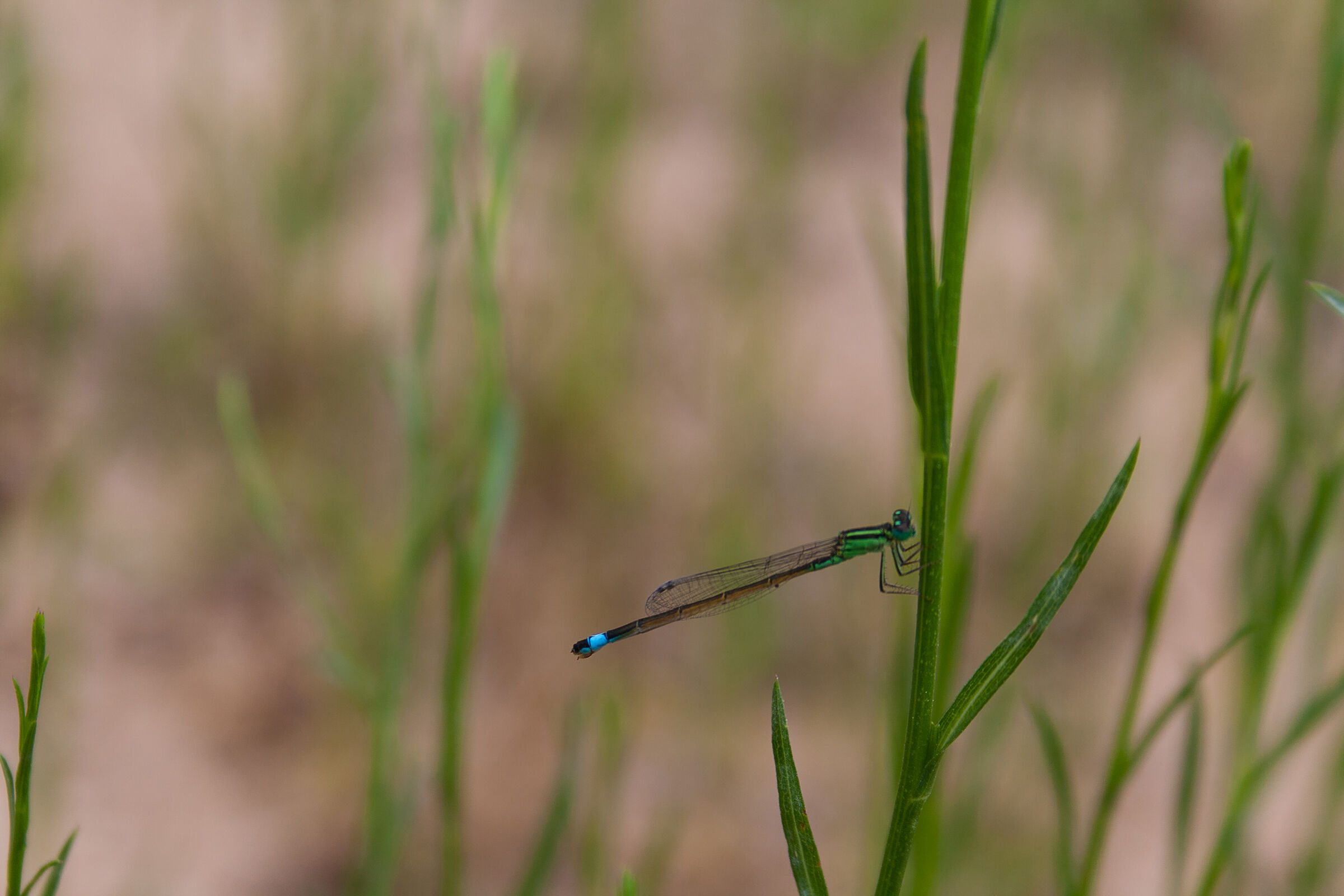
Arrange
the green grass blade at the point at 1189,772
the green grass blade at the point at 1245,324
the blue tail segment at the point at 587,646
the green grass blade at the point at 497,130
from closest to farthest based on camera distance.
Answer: the green grass blade at the point at 1245,324
the green grass blade at the point at 1189,772
the green grass blade at the point at 497,130
the blue tail segment at the point at 587,646

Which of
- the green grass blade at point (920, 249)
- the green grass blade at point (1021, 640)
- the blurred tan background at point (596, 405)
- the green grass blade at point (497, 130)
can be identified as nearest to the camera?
the green grass blade at point (920, 249)

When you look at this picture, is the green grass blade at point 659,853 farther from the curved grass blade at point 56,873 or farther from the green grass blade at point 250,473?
the green grass blade at point 250,473

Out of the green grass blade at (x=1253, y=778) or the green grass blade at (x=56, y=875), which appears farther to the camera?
the green grass blade at (x=1253, y=778)

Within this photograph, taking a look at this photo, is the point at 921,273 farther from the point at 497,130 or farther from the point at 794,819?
the point at 497,130

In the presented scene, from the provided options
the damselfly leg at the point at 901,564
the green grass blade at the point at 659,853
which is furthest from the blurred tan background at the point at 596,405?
the damselfly leg at the point at 901,564

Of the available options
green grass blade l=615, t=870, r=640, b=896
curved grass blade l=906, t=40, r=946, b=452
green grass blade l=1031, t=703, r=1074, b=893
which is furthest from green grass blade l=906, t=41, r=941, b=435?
green grass blade l=1031, t=703, r=1074, b=893

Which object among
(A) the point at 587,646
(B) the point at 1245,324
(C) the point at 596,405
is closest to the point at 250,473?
(A) the point at 587,646

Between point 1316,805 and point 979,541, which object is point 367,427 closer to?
point 979,541
